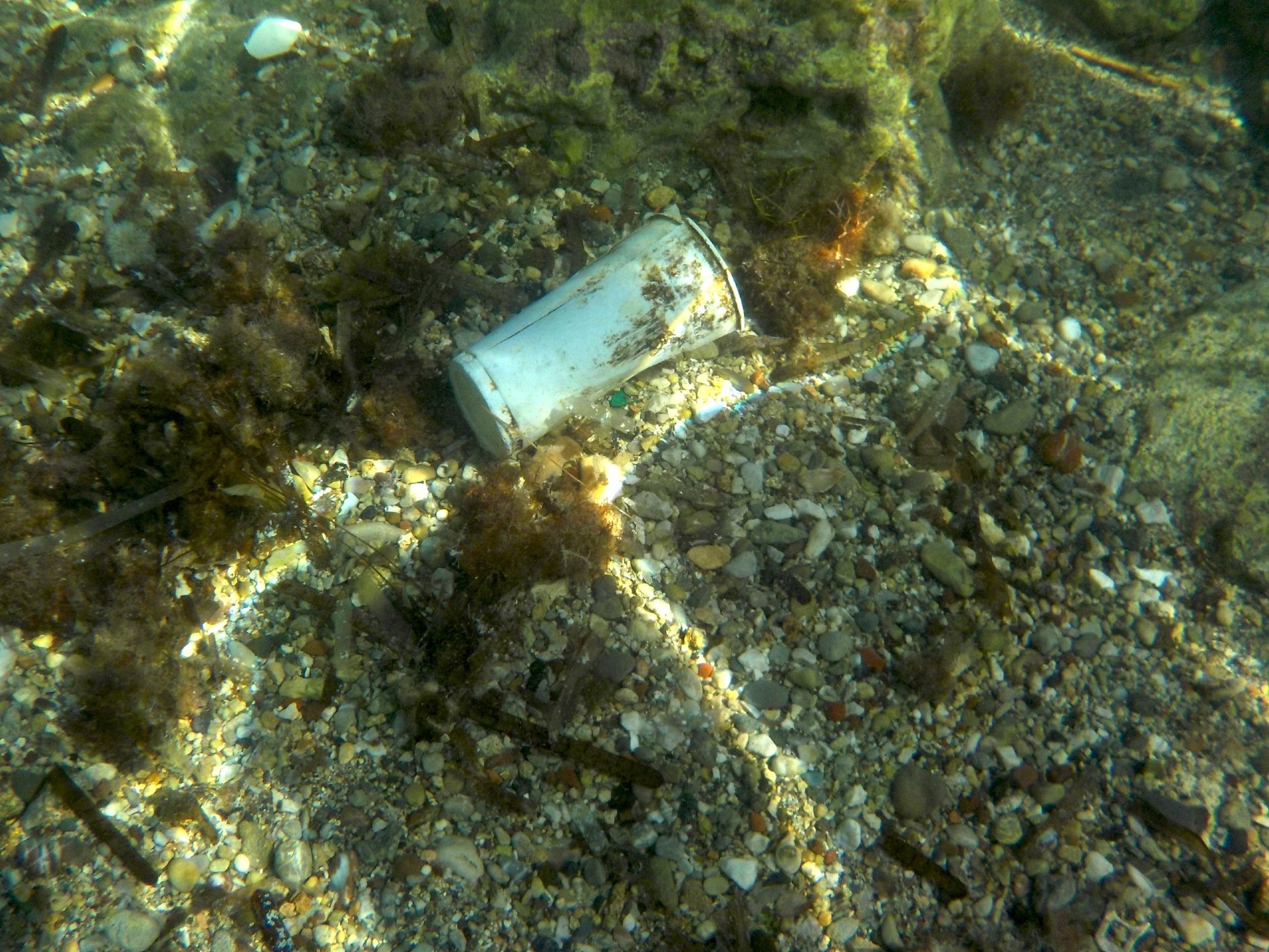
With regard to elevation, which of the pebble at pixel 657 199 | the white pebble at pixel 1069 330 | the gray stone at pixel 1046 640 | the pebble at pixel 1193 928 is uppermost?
the pebble at pixel 657 199

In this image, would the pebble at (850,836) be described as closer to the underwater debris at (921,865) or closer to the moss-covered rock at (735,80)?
the underwater debris at (921,865)

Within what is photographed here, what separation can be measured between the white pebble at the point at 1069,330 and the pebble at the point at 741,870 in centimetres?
312

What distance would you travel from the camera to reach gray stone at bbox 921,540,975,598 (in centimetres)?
314

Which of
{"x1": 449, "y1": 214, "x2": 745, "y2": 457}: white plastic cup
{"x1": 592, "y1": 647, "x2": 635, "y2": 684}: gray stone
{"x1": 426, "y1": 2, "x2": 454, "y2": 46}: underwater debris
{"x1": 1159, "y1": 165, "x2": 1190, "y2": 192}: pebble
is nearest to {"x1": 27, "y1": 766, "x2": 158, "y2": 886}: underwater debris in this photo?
{"x1": 592, "y1": 647, "x2": 635, "y2": 684}: gray stone

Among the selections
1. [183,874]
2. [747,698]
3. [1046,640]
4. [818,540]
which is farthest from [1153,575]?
[183,874]

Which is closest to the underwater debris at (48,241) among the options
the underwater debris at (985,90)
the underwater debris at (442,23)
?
the underwater debris at (442,23)

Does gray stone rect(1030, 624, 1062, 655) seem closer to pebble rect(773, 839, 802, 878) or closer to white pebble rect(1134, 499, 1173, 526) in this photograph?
white pebble rect(1134, 499, 1173, 526)

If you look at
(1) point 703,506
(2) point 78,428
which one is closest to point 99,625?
(2) point 78,428

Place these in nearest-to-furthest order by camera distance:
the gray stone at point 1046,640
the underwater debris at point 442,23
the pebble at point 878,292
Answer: the gray stone at point 1046,640 < the pebble at point 878,292 < the underwater debris at point 442,23

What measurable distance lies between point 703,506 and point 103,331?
2.95m

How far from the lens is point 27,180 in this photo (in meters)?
3.71

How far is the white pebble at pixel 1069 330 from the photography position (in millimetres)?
3832

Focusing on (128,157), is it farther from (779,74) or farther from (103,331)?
(779,74)

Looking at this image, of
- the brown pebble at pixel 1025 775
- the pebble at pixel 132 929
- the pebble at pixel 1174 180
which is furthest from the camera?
the pebble at pixel 1174 180
